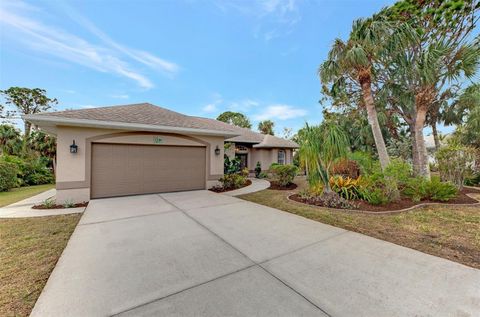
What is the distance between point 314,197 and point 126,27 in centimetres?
1142

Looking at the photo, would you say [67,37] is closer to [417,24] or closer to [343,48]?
[343,48]

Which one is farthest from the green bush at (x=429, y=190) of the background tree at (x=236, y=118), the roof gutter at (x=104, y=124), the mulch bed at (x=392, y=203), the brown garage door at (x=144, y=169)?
the background tree at (x=236, y=118)

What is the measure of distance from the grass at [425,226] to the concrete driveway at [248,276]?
0.54 meters

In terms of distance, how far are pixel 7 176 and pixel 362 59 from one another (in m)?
19.3

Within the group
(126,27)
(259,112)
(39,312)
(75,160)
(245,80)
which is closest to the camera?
(39,312)

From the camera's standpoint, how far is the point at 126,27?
8.91 meters

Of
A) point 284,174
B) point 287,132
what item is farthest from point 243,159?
point 287,132

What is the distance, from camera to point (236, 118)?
35.8 metres

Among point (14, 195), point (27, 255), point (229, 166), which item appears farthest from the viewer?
point (229, 166)

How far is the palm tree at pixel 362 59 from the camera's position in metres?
7.31

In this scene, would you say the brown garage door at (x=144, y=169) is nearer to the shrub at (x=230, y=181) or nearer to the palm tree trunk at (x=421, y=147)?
the shrub at (x=230, y=181)

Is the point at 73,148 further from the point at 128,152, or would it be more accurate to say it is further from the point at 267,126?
the point at 267,126

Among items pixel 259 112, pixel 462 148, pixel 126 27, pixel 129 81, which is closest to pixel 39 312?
pixel 126 27

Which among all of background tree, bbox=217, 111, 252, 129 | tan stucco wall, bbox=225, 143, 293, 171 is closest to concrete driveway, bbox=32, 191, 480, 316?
tan stucco wall, bbox=225, 143, 293, 171
